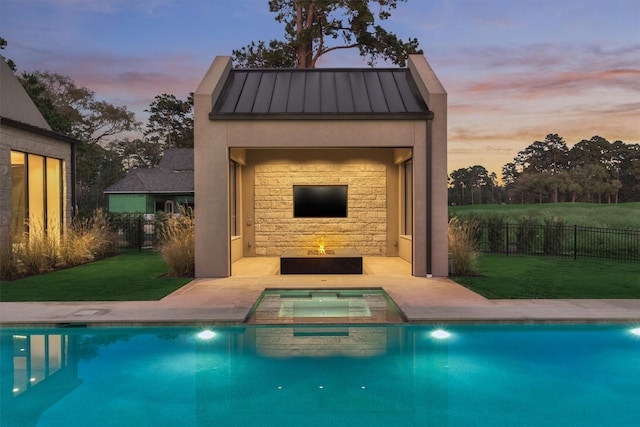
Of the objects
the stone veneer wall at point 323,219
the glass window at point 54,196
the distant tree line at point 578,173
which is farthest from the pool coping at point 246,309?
the distant tree line at point 578,173

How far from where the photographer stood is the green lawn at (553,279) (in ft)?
29.8

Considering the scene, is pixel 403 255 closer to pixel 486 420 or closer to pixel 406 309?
pixel 406 309

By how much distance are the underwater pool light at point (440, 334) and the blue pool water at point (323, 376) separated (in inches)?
1.7

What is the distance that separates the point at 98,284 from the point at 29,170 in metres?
5.88

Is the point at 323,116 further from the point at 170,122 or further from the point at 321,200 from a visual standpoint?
the point at 170,122

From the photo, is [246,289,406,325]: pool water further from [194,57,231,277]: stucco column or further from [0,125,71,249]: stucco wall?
[0,125,71,249]: stucco wall

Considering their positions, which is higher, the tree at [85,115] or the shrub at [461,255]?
the tree at [85,115]

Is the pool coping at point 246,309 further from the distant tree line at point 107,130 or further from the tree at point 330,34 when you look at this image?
the distant tree line at point 107,130

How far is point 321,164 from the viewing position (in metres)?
15.5

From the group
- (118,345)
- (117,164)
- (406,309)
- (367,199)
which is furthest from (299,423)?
(117,164)

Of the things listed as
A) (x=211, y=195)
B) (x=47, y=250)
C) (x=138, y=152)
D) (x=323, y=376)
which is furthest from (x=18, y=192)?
(x=138, y=152)

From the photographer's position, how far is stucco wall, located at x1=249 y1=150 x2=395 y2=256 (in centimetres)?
1543

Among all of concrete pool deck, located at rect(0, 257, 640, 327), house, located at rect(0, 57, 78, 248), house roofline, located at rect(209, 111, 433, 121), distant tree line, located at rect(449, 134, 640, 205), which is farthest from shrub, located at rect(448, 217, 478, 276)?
distant tree line, located at rect(449, 134, 640, 205)

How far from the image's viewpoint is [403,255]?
48.1ft
